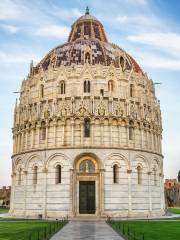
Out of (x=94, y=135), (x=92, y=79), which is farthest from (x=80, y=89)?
(x=94, y=135)

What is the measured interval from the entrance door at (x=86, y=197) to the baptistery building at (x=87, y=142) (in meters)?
0.12

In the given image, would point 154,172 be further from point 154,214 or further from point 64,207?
point 64,207

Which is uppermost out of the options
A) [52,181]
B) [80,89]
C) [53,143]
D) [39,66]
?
[39,66]

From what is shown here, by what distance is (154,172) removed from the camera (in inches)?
1925

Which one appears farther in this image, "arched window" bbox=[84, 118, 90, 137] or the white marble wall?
"arched window" bbox=[84, 118, 90, 137]

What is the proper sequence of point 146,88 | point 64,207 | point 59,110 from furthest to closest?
point 146,88 < point 59,110 < point 64,207

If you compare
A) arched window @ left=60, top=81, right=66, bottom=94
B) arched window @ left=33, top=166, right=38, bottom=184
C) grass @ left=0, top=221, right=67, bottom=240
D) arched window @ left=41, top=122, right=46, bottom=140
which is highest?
arched window @ left=60, top=81, right=66, bottom=94

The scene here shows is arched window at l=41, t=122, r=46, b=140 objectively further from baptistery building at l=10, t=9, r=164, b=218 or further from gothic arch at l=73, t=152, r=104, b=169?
gothic arch at l=73, t=152, r=104, b=169

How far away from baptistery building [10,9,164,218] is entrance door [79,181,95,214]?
122 mm

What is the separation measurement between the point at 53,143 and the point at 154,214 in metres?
16.4

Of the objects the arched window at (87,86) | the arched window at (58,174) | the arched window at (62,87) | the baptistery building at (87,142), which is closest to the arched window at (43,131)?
the baptistery building at (87,142)

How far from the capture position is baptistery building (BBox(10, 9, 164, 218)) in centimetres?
4388

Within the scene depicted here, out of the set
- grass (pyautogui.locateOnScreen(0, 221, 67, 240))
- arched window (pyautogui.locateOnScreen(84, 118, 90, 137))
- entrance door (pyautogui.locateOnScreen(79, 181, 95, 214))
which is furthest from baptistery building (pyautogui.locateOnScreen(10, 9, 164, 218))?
grass (pyautogui.locateOnScreen(0, 221, 67, 240))

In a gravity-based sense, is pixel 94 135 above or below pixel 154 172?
above
